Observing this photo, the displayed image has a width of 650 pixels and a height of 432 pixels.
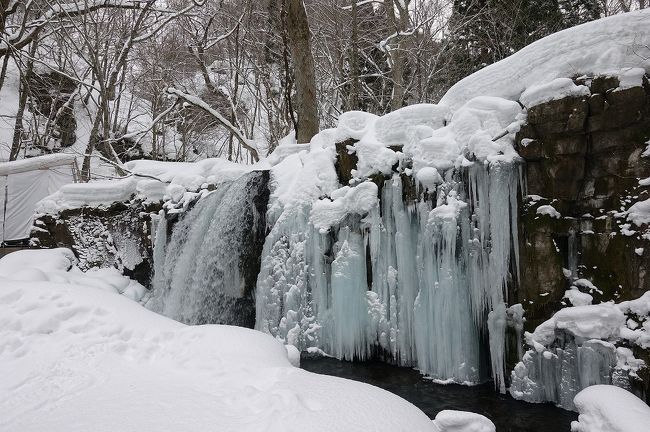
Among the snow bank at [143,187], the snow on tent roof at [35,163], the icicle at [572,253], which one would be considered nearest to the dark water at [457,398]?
the icicle at [572,253]

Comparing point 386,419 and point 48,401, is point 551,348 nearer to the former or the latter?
point 386,419

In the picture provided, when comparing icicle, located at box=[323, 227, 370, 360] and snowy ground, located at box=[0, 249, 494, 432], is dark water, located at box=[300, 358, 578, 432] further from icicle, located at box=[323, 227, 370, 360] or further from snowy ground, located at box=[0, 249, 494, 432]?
snowy ground, located at box=[0, 249, 494, 432]

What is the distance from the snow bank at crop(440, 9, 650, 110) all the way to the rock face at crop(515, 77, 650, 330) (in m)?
0.20

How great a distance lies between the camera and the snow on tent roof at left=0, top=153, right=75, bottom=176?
33.5 feet

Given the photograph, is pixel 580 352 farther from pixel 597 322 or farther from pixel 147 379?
pixel 147 379

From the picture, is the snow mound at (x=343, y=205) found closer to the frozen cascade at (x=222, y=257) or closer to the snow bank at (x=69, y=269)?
the frozen cascade at (x=222, y=257)

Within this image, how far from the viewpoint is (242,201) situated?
252 inches

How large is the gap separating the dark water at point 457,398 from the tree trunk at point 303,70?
15.2 feet

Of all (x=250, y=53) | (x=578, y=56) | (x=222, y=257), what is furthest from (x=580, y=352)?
(x=250, y=53)

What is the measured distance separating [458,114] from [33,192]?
36.2 feet

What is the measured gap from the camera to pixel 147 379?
2.25 metres

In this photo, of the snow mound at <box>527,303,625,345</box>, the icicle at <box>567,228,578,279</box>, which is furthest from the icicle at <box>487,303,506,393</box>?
the icicle at <box>567,228,578,279</box>

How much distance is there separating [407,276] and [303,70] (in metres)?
5.07

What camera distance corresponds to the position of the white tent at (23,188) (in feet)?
33.6
